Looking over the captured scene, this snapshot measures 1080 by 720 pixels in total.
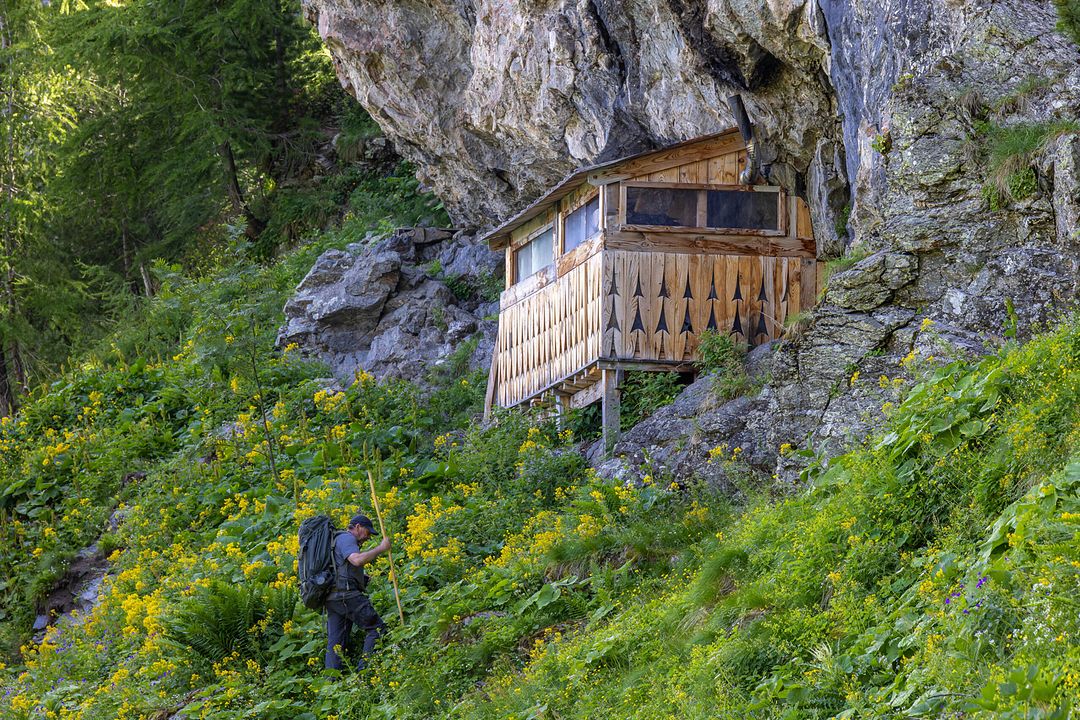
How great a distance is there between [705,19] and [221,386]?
11.0 meters

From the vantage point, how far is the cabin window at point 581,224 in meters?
19.2

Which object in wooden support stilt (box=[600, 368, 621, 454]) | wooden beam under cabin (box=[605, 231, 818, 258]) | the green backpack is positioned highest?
wooden beam under cabin (box=[605, 231, 818, 258])

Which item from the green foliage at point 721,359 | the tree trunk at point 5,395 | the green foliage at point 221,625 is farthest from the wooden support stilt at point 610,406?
the tree trunk at point 5,395

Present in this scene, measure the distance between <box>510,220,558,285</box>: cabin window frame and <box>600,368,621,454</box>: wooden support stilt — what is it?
2678 millimetres

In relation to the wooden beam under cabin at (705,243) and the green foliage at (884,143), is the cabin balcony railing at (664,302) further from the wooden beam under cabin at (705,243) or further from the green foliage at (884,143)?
the green foliage at (884,143)

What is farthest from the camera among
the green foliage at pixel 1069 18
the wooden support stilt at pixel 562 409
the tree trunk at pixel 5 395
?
the tree trunk at pixel 5 395

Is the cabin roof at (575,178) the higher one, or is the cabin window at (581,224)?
the cabin roof at (575,178)

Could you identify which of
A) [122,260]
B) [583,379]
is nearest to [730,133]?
[583,379]

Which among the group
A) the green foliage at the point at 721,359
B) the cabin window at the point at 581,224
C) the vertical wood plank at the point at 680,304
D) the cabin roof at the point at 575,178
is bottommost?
the green foliage at the point at 721,359

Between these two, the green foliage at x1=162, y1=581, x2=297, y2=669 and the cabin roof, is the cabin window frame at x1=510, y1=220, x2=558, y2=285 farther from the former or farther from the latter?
the green foliage at x1=162, y1=581, x2=297, y2=669

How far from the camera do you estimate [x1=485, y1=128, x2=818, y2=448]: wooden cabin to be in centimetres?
1855

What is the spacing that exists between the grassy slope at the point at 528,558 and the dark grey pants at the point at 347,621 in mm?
286

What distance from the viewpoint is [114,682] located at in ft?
42.5

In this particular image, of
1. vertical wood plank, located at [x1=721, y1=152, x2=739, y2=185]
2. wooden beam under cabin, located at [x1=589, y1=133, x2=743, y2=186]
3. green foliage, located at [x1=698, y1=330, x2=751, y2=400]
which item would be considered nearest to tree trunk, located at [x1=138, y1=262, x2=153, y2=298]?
wooden beam under cabin, located at [x1=589, y1=133, x2=743, y2=186]
